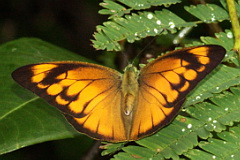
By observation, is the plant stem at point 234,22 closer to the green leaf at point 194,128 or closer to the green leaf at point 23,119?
the green leaf at point 194,128

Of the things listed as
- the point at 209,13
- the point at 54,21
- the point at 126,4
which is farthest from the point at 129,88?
the point at 54,21

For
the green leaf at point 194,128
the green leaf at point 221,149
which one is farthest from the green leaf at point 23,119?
the green leaf at point 221,149

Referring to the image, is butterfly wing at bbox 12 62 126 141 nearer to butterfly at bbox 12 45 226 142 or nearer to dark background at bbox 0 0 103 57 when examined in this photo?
butterfly at bbox 12 45 226 142

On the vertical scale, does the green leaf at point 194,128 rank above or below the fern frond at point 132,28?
below

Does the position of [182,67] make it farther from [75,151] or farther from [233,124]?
[75,151]

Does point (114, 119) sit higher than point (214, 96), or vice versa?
point (214, 96)

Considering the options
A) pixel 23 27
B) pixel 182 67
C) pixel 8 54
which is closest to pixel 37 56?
pixel 8 54
